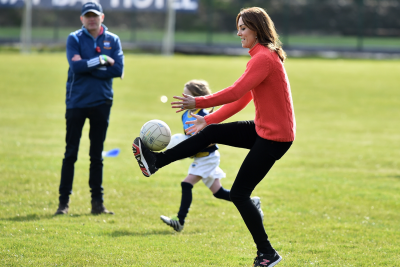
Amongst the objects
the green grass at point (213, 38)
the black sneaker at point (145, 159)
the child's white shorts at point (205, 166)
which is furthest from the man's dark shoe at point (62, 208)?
the green grass at point (213, 38)

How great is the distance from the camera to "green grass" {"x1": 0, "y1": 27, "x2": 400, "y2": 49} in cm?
3644

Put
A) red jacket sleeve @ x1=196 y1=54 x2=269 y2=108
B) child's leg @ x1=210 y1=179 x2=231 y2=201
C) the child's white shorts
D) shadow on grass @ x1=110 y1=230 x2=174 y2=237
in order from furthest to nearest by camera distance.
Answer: child's leg @ x1=210 y1=179 x2=231 y2=201
the child's white shorts
shadow on grass @ x1=110 y1=230 x2=174 y2=237
red jacket sleeve @ x1=196 y1=54 x2=269 y2=108

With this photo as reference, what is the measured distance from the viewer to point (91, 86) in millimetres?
6316

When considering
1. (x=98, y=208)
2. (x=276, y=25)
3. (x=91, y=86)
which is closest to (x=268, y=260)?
(x=98, y=208)

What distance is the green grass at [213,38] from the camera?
36.4m

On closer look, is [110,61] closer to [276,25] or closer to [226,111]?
[226,111]

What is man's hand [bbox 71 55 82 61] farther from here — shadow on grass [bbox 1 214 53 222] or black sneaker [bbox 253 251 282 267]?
black sneaker [bbox 253 251 282 267]

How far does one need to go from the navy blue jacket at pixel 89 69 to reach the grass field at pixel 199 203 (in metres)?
1.45

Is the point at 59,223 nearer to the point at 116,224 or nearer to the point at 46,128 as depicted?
the point at 116,224

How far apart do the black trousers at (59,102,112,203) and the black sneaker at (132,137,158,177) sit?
1951mm

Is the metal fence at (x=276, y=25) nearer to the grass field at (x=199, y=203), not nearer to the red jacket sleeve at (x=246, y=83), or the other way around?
the grass field at (x=199, y=203)

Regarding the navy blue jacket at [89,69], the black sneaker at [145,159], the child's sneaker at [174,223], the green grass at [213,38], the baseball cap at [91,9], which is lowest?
the green grass at [213,38]

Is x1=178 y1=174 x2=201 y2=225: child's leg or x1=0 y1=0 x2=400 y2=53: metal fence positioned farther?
x1=0 y1=0 x2=400 y2=53: metal fence

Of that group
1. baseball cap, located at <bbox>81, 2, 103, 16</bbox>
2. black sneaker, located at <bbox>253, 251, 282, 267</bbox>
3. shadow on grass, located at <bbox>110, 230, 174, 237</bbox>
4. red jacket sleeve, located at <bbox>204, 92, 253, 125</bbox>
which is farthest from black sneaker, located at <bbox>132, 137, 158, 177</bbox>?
baseball cap, located at <bbox>81, 2, 103, 16</bbox>
